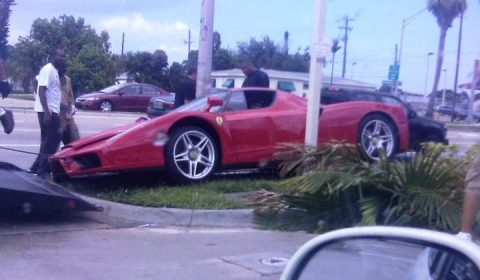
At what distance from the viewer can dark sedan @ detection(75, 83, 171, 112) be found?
91.7 ft

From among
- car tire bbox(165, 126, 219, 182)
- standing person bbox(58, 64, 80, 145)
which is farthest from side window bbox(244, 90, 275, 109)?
standing person bbox(58, 64, 80, 145)

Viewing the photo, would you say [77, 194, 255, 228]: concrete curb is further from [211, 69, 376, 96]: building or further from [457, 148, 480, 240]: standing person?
[211, 69, 376, 96]: building

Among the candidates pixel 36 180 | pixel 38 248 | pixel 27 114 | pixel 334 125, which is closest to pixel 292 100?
pixel 334 125

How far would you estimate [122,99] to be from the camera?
93.5 ft

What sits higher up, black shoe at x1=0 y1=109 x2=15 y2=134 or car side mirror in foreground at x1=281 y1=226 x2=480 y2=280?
car side mirror in foreground at x1=281 y1=226 x2=480 y2=280

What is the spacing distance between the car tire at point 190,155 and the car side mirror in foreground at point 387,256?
19.8ft

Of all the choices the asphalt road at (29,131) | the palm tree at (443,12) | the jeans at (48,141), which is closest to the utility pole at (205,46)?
the jeans at (48,141)

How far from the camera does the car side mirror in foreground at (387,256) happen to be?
231 centimetres

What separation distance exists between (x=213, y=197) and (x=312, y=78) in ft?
6.09

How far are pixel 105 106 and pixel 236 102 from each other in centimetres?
1972

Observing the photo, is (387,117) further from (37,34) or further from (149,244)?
(37,34)

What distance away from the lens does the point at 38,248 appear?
6.73 m

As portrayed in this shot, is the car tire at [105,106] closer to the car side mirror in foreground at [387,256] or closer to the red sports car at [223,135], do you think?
the red sports car at [223,135]

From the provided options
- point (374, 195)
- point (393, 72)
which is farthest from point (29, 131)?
point (374, 195)
